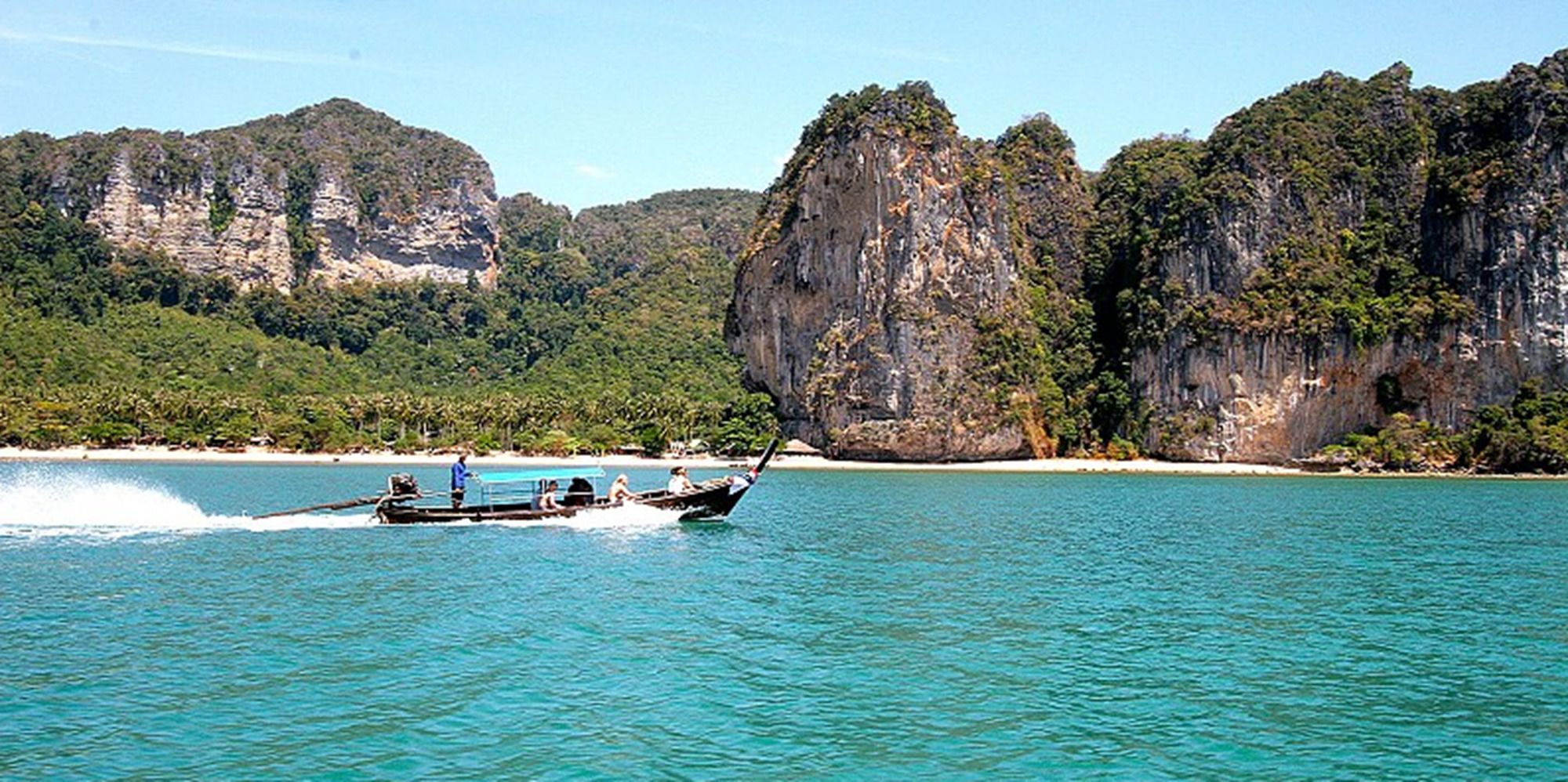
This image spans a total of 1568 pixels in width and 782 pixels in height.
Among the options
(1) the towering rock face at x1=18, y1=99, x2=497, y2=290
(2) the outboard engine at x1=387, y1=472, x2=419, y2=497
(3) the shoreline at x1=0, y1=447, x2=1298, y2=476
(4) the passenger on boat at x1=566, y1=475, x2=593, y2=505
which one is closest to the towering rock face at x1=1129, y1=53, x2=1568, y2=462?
(3) the shoreline at x1=0, y1=447, x2=1298, y2=476

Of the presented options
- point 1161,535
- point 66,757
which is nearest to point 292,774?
point 66,757

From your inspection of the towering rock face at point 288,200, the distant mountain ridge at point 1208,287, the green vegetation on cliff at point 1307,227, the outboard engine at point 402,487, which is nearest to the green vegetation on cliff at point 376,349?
the towering rock face at point 288,200

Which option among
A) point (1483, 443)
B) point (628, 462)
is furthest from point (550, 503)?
point (1483, 443)

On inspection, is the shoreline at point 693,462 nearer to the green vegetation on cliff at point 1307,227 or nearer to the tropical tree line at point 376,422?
the tropical tree line at point 376,422

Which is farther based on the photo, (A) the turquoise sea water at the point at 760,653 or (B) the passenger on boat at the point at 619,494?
(B) the passenger on boat at the point at 619,494

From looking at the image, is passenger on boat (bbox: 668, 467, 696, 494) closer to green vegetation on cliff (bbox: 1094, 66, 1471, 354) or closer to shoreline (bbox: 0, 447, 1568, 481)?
shoreline (bbox: 0, 447, 1568, 481)

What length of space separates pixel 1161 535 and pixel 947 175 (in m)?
73.3

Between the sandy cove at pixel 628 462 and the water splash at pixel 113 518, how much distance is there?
40.6 m

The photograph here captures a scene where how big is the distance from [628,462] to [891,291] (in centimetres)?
2550

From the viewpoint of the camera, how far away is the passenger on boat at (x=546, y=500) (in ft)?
134

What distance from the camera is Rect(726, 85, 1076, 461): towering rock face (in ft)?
347

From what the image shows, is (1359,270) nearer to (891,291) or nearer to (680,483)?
(891,291)

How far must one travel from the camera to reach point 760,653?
67.5ft

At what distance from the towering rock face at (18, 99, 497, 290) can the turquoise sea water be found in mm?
126208
